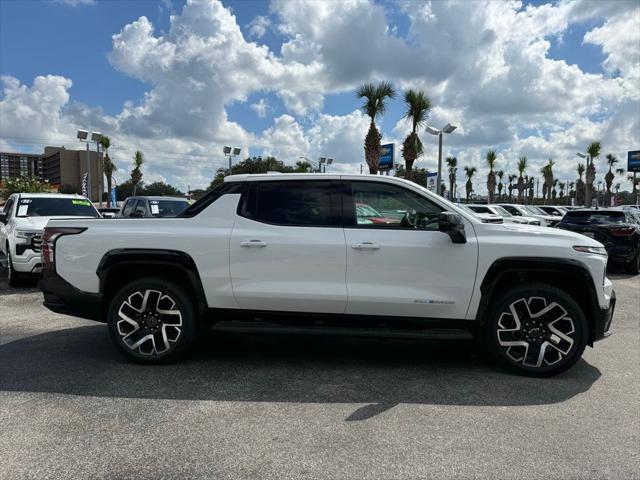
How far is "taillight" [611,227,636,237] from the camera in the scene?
11.4m

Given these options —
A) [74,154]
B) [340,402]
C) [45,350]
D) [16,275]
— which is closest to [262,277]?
[340,402]

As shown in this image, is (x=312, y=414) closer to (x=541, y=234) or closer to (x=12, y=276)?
(x=541, y=234)

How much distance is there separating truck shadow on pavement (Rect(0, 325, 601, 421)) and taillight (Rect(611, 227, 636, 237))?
8.02m

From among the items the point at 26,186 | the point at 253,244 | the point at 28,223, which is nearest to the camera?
the point at 253,244

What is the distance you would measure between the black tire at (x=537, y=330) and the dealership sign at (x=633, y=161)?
71.8 metres

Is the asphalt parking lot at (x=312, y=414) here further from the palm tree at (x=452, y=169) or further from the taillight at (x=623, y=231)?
the palm tree at (x=452, y=169)

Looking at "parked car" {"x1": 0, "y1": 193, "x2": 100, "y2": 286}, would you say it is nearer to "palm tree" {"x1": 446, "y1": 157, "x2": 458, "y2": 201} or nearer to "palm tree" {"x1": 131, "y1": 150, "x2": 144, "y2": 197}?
"palm tree" {"x1": 131, "y1": 150, "x2": 144, "y2": 197}

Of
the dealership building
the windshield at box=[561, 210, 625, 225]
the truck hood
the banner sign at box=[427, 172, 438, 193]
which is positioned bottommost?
the truck hood

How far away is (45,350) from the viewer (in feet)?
16.9

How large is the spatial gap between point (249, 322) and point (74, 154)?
5358 inches

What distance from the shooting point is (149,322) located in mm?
4617

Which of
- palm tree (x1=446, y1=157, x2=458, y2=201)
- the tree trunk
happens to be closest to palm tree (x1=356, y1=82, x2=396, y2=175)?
the tree trunk

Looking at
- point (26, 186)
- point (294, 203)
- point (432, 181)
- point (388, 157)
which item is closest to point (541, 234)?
point (294, 203)

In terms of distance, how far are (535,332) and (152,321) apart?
3529mm
